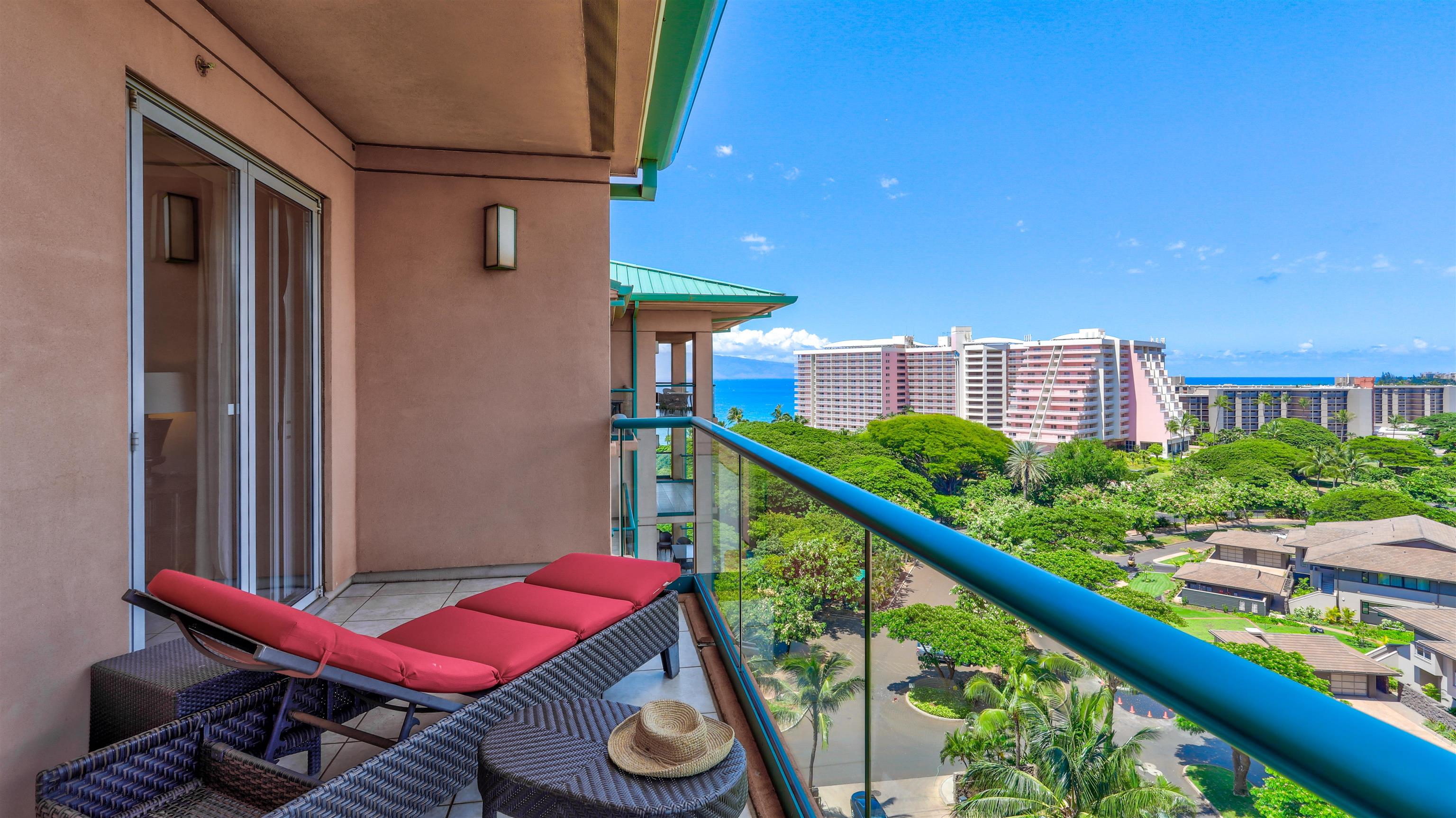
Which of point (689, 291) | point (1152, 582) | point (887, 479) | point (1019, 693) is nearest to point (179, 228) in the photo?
point (1019, 693)

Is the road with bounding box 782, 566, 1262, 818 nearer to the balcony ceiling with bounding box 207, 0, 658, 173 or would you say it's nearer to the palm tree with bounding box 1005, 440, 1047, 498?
the balcony ceiling with bounding box 207, 0, 658, 173

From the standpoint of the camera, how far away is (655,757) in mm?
1556

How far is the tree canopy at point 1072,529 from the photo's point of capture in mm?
25516

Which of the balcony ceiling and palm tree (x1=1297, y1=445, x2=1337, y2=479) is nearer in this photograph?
the balcony ceiling

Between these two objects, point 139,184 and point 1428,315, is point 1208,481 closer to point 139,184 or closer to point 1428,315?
point 139,184

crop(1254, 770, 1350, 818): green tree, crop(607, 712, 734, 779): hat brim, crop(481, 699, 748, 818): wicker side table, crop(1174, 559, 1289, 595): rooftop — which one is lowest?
crop(1174, 559, 1289, 595): rooftop

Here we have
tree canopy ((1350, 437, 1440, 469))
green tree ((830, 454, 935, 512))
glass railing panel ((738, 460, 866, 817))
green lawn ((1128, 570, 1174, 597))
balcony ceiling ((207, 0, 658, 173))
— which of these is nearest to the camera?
glass railing panel ((738, 460, 866, 817))

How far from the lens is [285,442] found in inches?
140

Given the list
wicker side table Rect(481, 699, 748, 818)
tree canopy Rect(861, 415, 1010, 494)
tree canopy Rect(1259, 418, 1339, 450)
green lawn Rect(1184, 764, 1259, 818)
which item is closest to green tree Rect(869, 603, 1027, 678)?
green lawn Rect(1184, 764, 1259, 818)

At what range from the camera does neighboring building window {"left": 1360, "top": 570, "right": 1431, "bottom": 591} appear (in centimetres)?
1228

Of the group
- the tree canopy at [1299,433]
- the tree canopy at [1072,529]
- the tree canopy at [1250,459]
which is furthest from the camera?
the tree canopy at [1299,433]

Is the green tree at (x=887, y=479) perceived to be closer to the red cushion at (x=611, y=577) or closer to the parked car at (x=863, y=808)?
the red cushion at (x=611, y=577)

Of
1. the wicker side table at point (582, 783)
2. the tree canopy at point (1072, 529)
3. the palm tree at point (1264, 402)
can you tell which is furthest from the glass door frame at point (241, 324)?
the palm tree at point (1264, 402)

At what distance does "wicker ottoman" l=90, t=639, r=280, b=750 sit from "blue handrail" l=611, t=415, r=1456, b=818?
6.45ft
